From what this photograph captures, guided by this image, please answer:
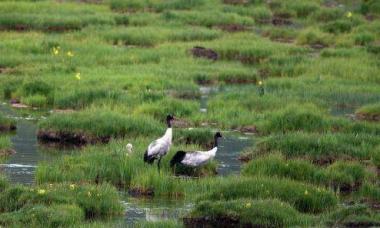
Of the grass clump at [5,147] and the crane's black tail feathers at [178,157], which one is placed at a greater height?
the crane's black tail feathers at [178,157]

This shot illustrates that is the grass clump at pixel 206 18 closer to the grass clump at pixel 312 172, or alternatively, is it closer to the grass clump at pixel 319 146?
the grass clump at pixel 319 146

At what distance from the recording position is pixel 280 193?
53.7ft

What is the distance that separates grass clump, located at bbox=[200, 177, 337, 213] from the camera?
1625 cm

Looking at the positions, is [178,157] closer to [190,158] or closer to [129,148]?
[190,158]

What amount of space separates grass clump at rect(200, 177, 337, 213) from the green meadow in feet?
0.07

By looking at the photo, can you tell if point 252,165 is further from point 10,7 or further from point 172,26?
point 10,7

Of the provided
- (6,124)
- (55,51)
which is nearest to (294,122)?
(6,124)

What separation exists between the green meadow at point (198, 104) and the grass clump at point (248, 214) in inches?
1.0

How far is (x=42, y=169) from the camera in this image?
1773 cm

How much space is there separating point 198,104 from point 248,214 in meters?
10.4

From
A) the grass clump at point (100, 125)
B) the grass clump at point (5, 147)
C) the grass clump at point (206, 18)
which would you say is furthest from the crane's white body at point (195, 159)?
the grass clump at point (206, 18)

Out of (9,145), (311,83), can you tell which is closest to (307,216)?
(9,145)

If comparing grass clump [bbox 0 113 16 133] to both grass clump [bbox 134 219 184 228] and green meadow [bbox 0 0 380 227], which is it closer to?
green meadow [bbox 0 0 380 227]

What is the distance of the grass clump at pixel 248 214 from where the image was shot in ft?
49.1
